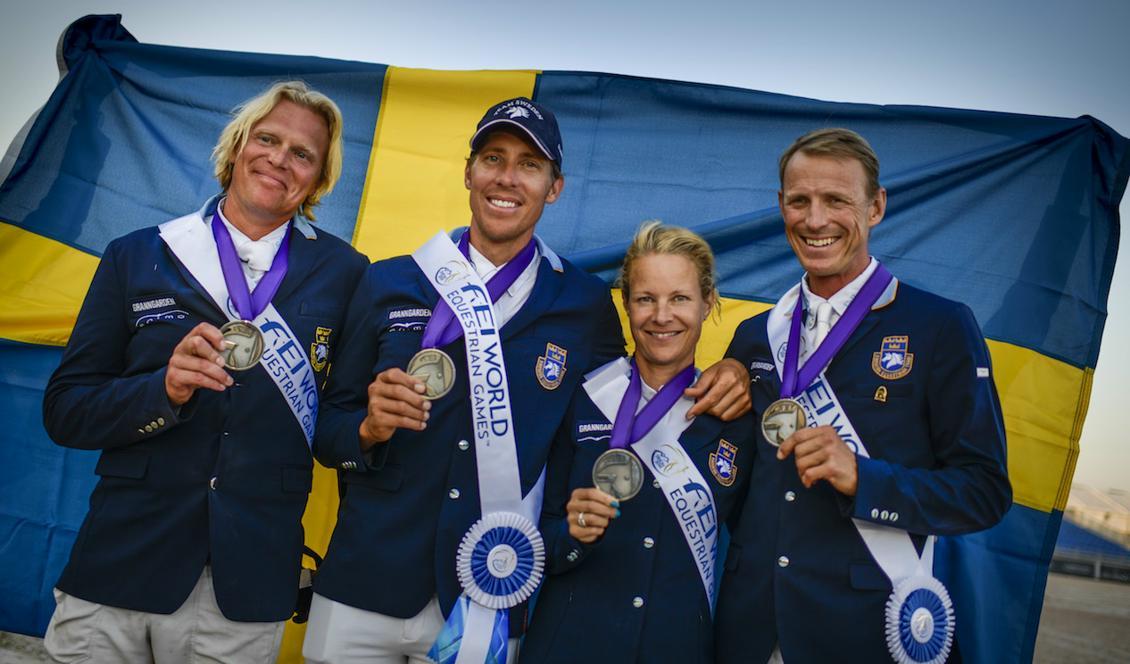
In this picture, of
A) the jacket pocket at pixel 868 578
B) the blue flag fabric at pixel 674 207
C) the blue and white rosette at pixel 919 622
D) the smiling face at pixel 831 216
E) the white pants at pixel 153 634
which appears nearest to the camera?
the blue and white rosette at pixel 919 622

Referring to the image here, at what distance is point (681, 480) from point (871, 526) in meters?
0.66

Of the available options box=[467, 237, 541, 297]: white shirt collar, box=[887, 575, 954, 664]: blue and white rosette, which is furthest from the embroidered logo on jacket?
box=[887, 575, 954, 664]: blue and white rosette

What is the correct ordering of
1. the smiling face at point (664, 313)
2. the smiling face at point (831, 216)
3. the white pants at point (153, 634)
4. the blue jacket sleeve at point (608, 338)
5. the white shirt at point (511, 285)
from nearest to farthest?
the white pants at point (153, 634) → the smiling face at point (831, 216) → the smiling face at point (664, 313) → the white shirt at point (511, 285) → the blue jacket sleeve at point (608, 338)

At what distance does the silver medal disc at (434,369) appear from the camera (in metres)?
3.08

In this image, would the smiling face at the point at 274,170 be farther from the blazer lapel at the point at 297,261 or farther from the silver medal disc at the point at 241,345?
the silver medal disc at the point at 241,345

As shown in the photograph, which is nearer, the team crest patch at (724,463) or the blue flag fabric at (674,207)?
the team crest patch at (724,463)

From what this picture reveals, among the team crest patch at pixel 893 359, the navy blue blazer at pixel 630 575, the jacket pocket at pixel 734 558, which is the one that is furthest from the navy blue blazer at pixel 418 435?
the team crest patch at pixel 893 359

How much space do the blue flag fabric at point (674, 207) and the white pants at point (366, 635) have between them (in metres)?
2.33

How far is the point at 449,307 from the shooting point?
3354mm

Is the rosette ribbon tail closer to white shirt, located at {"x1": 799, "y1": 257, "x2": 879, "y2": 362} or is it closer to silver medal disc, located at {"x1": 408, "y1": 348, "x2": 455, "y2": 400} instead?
silver medal disc, located at {"x1": 408, "y1": 348, "x2": 455, "y2": 400}

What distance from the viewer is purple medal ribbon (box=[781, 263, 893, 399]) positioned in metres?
3.05

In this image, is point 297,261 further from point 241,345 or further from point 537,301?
point 537,301

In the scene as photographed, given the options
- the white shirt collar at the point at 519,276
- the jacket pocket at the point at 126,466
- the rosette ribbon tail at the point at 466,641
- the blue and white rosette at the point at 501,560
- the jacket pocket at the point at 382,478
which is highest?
the white shirt collar at the point at 519,276

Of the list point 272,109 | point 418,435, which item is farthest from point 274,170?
point 418,435
